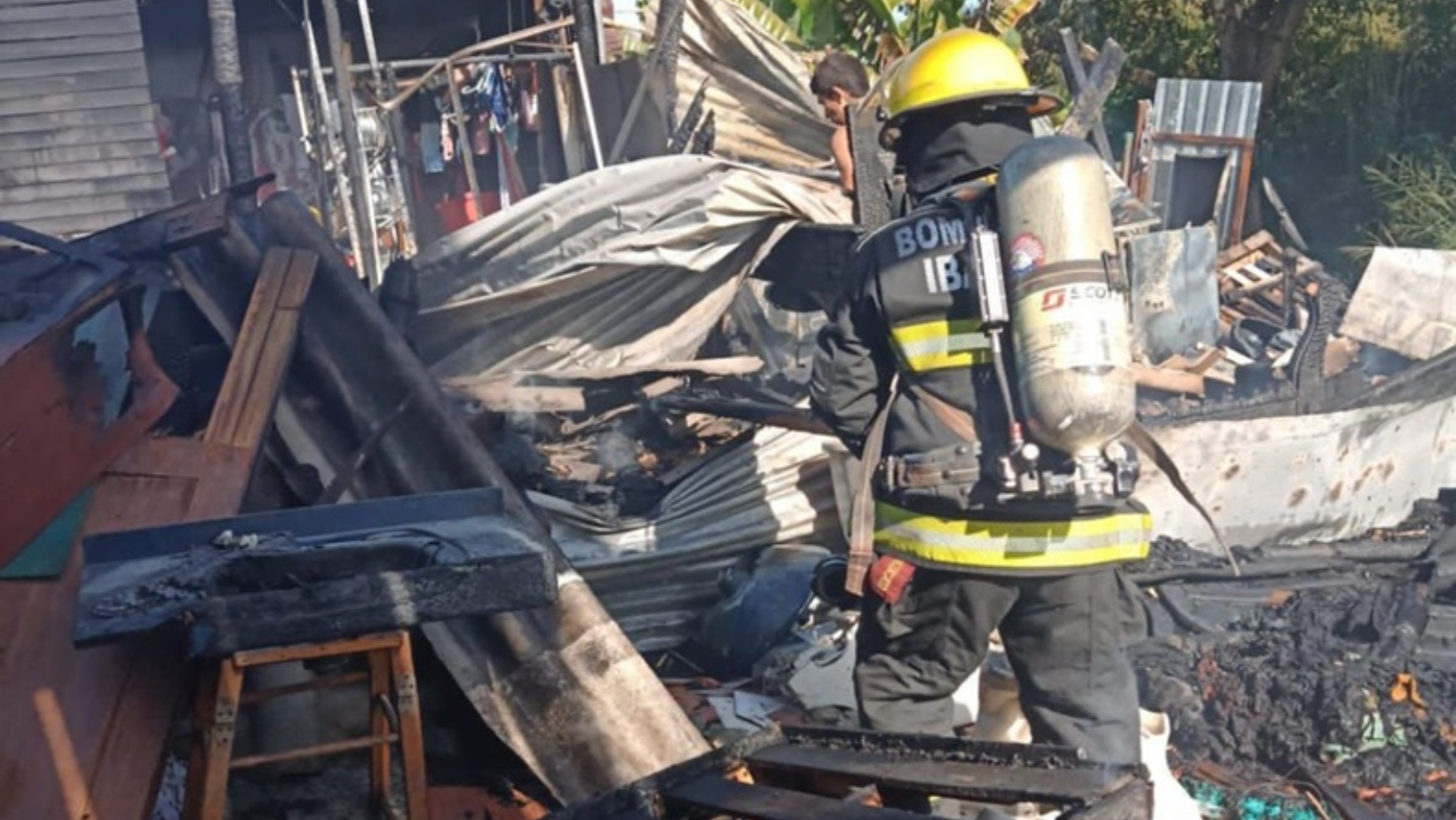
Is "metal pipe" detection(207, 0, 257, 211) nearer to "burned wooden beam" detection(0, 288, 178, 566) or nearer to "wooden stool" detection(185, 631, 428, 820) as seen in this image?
"burned wooden beam" detection(0, 288, 178, 566)

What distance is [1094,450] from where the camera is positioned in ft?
11.3

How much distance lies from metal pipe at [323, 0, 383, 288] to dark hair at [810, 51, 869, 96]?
5.97 meters

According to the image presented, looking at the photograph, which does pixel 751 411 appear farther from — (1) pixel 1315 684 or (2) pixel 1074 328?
(2) pixel 1074 328

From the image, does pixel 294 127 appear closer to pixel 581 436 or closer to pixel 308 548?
pixel 581 436

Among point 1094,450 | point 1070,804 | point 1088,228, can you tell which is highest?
point 1088,228

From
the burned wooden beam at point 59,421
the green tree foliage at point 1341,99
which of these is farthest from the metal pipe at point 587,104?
the burned wooden beam at point 59,421

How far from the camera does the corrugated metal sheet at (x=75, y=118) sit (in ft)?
35.0

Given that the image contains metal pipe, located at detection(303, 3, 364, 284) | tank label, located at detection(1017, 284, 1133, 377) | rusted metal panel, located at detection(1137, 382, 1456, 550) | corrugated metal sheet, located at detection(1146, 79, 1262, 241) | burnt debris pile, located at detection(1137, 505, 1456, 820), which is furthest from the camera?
corrugated metal sheet, located at detection(1146, 79, 1262, 241)

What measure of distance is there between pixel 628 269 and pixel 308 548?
3908 millimetres

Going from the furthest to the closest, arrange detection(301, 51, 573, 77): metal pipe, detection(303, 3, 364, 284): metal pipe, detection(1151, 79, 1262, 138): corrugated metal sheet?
detection(1151, 79, 1262, 138): corrugated metal sheet, detection(301, 51, 573, 77): metal pipe, detection(303, 3, 364, 284): metal pipe

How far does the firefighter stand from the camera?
11.7 ft

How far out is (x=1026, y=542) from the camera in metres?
3.54

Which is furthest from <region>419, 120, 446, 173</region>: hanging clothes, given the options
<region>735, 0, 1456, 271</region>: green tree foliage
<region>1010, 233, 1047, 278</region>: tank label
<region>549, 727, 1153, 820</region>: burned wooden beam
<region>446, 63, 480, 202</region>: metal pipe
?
<region>549, 727, 1153, 820</region>: burned wooden beam

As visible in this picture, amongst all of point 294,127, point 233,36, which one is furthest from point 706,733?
point 294,127
